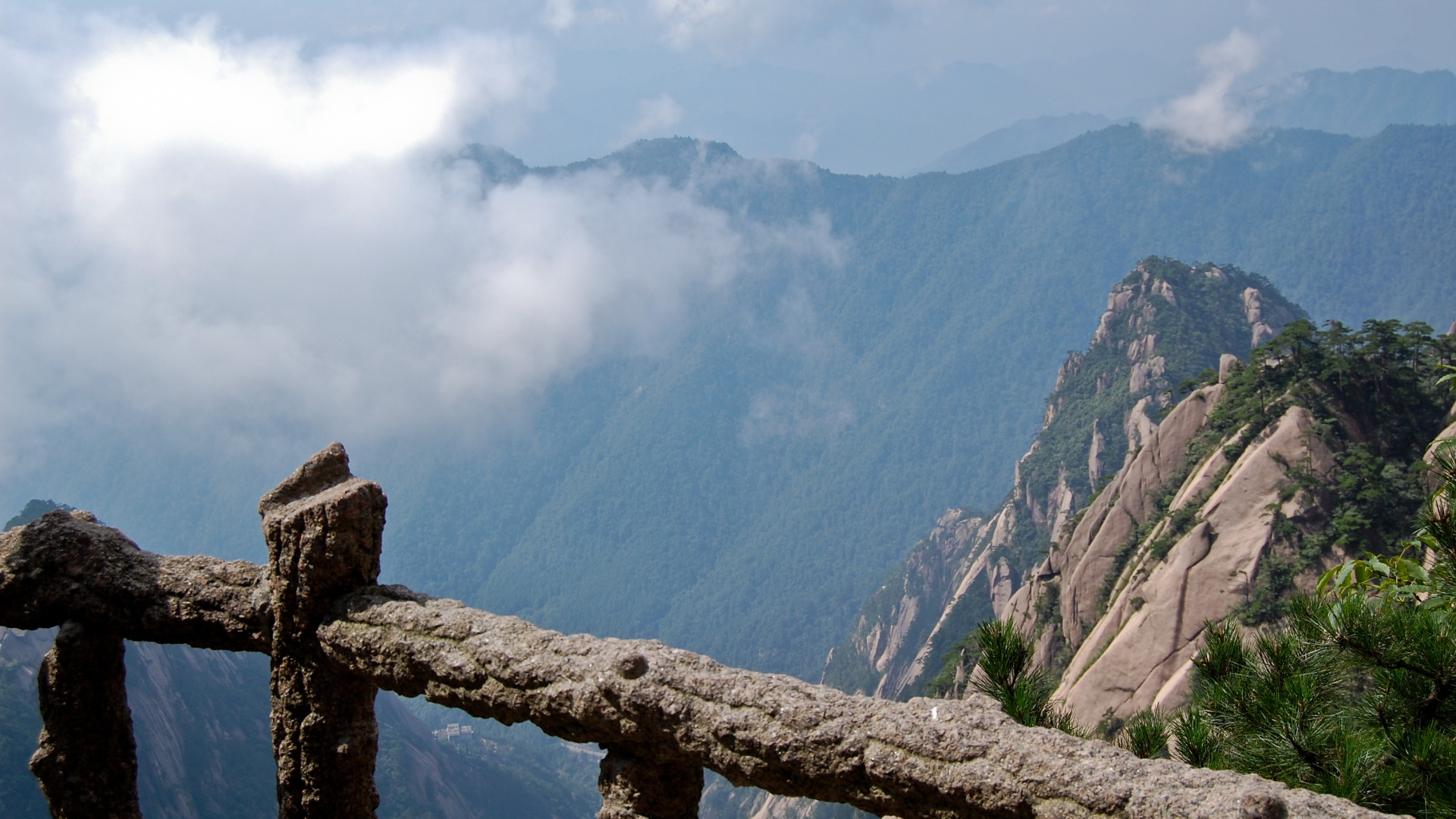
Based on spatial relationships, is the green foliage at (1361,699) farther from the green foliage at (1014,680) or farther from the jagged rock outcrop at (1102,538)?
the jagged rock outcrop at (1102,538)

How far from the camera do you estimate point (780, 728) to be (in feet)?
16.9

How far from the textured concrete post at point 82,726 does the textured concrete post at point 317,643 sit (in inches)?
67.4

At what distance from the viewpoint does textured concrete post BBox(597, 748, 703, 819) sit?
5.68m

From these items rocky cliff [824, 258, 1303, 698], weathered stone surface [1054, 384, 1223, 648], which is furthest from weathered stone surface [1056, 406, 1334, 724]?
rocky cliff [824, 258, 1303, 698]

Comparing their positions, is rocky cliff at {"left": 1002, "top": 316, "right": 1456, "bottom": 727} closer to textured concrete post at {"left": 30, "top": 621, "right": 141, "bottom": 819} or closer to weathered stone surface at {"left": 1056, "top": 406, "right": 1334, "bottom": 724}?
weathered stone surface at {"left": 1056, "top": 406, "right": 1334, "bottom": 724}

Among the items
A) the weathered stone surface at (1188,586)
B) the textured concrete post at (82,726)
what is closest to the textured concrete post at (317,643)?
the textured concrete post at (82,726)

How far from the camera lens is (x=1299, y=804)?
4.32 meters

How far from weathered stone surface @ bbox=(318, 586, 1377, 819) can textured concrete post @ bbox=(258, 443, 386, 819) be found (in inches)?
17.9

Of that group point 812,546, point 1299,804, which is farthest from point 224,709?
point 812,546

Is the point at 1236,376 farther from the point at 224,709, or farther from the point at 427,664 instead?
the point at 224,709

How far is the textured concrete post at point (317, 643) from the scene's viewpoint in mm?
6602

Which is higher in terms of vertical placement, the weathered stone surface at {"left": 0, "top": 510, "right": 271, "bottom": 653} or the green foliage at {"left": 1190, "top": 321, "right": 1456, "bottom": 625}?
the green foliage at {"left": 1190, "top": 321, "right": 1456, "bottom": 625}

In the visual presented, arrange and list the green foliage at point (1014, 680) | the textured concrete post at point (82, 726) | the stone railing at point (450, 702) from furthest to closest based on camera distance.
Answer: the green foliage at point (1014, 680), the textured concrete post at point (82, 726), the stone railing at point (450, 702)

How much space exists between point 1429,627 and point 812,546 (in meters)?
183
